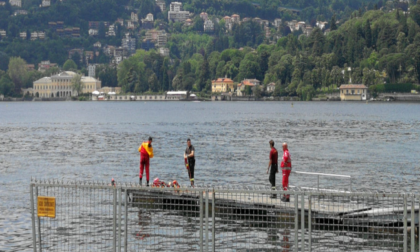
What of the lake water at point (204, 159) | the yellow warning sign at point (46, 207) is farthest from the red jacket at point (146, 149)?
the yellow warning sign at point (46, 207)

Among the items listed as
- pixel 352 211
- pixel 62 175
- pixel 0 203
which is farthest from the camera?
pixel 62 175

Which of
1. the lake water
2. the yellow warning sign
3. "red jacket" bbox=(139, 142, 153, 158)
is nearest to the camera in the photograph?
the yellow warning sign

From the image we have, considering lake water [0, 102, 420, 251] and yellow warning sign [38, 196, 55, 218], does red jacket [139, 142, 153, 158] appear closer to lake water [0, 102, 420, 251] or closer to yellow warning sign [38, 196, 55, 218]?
lake water [0, 102, 420, 251]

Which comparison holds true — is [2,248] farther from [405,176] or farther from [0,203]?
[405,176]

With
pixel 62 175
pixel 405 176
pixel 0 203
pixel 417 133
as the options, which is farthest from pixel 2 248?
pixel 417 133

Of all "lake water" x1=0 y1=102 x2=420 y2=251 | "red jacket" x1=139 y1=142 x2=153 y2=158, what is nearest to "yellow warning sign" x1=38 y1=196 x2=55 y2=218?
"lake water" x1=0 y1=102 x2=420 y2=251

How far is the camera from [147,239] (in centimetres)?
2406

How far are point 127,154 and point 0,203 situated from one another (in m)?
30.5

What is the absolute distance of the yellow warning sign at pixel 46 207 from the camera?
18281mm

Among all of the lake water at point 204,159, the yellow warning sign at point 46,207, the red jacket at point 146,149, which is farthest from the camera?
the lake water at point 204,159

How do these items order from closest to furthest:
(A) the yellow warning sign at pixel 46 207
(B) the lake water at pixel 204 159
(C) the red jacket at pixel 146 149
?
(A) the yellow warning sign at pixel 46 207
(C) the red jacket at pixel 146 149
(B) the lake water at pixel 204 159

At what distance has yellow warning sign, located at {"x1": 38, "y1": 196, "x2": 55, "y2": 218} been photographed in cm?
1828

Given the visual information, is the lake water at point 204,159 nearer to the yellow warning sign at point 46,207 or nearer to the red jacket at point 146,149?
the red jacket at point 146,149

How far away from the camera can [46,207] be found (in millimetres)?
18359
